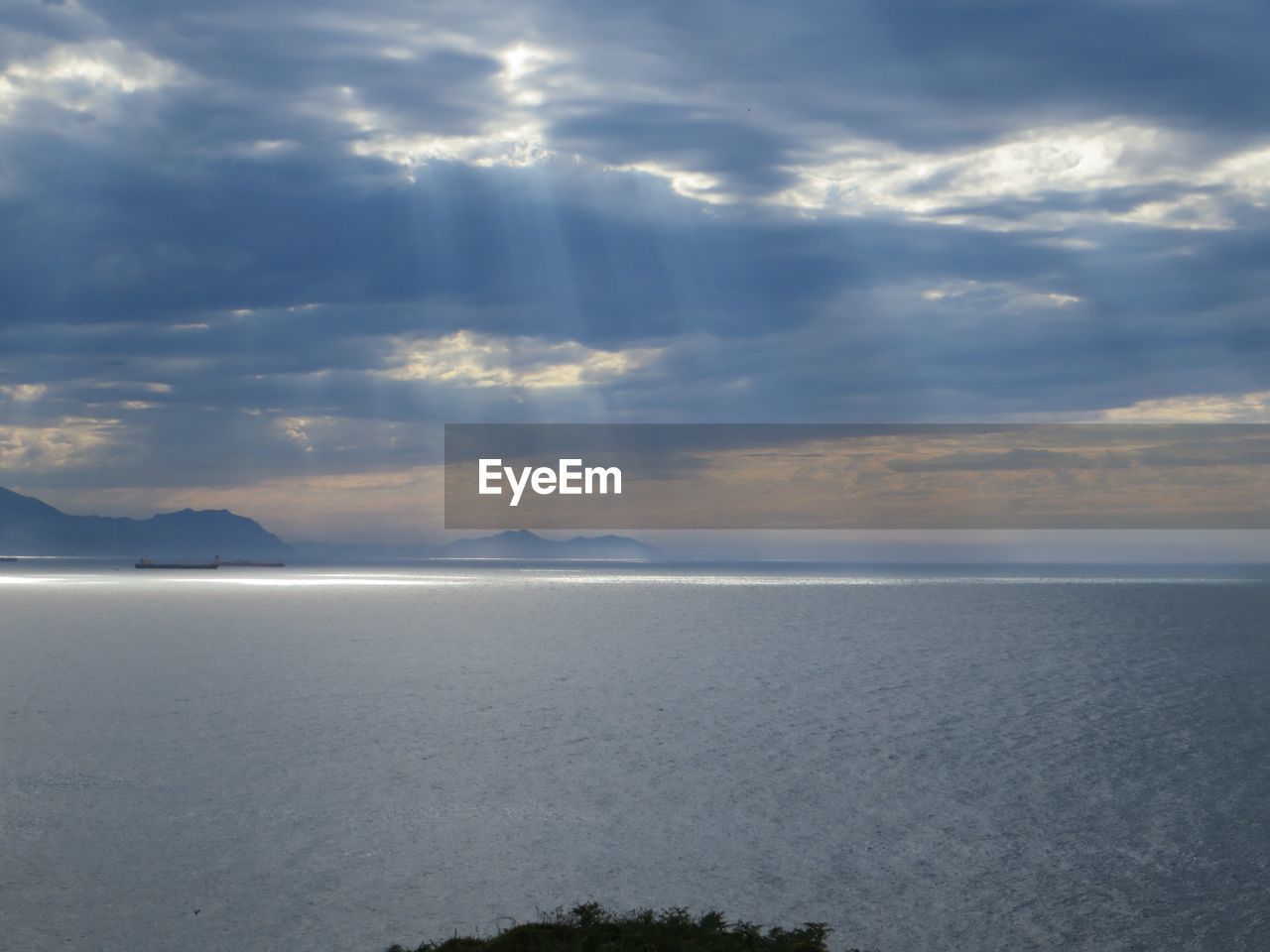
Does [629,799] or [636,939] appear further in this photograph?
[629,799]

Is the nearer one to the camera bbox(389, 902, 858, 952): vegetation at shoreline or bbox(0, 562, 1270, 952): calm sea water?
bbox(389, 902, 858, 952): vegetation at shoreline

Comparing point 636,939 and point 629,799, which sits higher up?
point 636,939

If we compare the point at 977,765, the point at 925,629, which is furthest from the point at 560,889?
the point at 925,629

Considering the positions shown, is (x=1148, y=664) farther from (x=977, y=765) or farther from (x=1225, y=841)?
(x=1225, y=841)

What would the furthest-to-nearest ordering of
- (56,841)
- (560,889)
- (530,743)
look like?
(530,743)
(56,841)
(560,889)

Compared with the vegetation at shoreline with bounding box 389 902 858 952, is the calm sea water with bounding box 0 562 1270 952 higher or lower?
lower

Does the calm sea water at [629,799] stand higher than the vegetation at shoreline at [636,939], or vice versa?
the vegetation at shoreline at [636,939]

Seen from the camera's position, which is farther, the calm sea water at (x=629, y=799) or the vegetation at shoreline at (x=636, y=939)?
the calm sea water at (x=629, y=799)


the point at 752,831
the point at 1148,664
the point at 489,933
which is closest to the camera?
the point at 489,933
